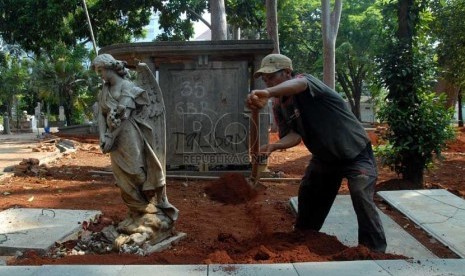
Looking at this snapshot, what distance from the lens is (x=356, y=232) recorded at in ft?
17.6

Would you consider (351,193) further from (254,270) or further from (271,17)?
(271,17)

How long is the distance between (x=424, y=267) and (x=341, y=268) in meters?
0.55

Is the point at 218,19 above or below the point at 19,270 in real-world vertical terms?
above

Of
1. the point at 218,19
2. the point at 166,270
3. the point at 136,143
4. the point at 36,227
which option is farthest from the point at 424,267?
the point at 218,19

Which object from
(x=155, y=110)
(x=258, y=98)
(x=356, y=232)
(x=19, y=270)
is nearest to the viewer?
(x=19, y=270)

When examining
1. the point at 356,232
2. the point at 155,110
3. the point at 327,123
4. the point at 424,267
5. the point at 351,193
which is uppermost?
the point at 155,110

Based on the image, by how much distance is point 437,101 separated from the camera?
829cm

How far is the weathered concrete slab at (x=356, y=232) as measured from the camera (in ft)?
15.7

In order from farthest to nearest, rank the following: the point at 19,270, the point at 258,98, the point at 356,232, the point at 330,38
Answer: the point at 330,38 < the point at 356,232 < the point at 258,98 < the point at 19,270

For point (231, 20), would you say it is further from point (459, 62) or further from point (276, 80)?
point (276, 80)

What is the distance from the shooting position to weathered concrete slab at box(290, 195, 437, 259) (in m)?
4.78

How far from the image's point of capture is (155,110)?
4730 millimetres

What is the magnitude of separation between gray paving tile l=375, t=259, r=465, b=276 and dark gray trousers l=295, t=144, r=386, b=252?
2.21 ft

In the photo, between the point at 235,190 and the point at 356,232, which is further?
the point at 356,232
